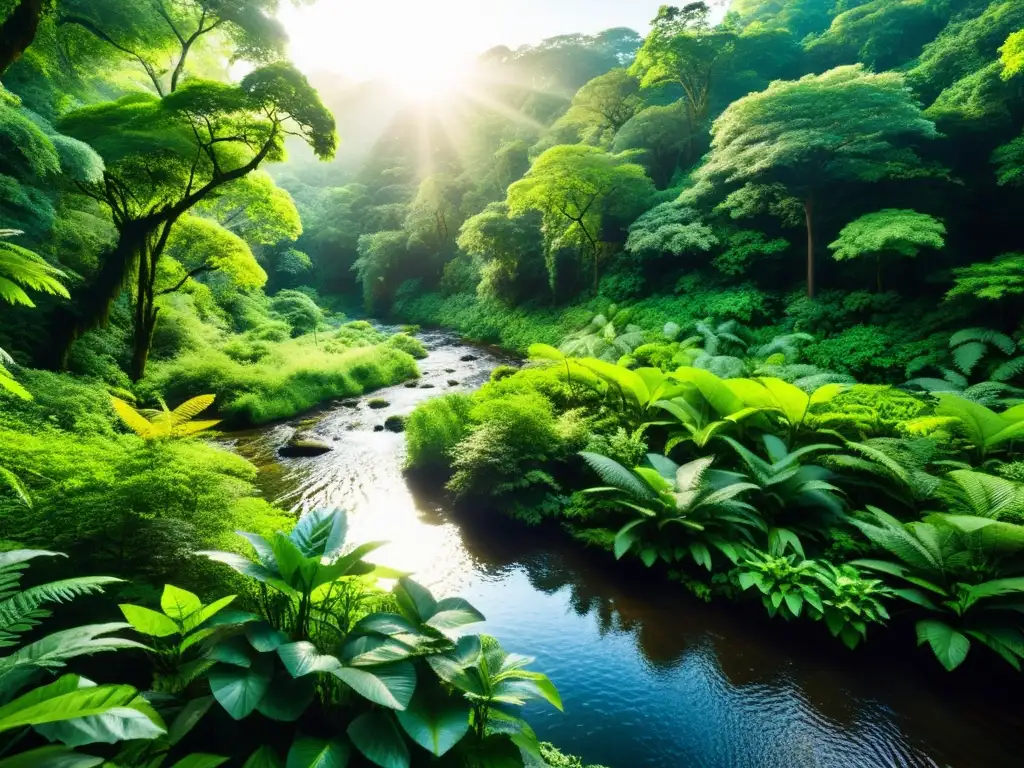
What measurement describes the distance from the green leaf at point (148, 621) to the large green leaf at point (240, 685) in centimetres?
26

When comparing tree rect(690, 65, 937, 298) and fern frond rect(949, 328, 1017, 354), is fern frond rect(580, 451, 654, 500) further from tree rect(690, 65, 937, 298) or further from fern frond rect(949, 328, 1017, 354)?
tree rect(690, 65, 937, 298)

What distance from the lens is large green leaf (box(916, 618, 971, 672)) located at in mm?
3068

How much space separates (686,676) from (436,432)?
4705 millimetres

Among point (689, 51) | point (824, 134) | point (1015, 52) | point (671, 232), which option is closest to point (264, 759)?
point (1015, 52)

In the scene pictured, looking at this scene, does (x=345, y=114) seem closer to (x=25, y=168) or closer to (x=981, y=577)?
(x=25, y=168)

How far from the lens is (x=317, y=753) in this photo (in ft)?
5.98

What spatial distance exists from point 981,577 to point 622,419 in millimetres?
3833

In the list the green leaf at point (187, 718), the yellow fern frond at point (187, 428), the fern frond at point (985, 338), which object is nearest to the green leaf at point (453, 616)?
the green leaf at point (187, 718)

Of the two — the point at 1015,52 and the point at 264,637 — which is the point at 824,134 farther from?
the point at 264,637

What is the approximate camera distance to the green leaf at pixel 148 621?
1902mm

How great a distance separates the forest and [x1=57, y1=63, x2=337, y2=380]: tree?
62 millimetres

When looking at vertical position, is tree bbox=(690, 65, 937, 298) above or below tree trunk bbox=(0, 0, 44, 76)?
below

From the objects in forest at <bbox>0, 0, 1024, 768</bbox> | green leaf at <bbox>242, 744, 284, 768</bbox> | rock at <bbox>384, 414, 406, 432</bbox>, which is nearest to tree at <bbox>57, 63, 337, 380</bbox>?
forest at <bbox>0, 0, 1024, 768</bbox>

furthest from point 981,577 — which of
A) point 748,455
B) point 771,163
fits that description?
point 771,163
